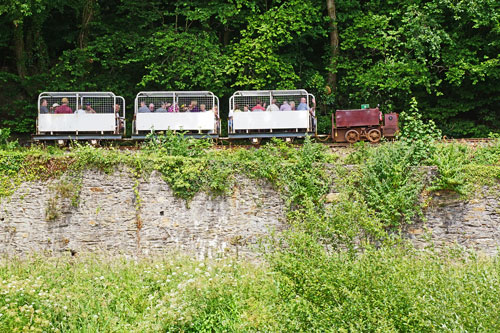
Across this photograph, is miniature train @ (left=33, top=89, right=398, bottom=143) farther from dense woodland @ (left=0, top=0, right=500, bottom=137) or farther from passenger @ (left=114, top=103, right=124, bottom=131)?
dense woodland @ (left=0, top=0, right=500, bottom=137)

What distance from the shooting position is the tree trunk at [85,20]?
22975 mm

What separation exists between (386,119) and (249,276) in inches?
371

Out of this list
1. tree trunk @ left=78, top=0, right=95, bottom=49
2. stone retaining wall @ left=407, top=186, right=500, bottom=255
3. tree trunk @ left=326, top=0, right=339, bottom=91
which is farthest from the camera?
tree trunk @ left=326, top=0, right=339, bottom=91

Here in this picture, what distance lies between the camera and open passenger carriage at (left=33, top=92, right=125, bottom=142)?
18.3 metres

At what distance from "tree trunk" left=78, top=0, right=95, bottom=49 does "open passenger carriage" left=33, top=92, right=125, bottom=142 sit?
4.78 meters

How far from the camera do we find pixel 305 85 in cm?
2330

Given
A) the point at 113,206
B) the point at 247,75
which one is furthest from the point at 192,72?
the point at 113,206

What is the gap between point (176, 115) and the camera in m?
18.6

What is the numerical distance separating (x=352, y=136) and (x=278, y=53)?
21.2 ft

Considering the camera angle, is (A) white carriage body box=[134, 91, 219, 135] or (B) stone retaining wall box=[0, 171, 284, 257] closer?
(B) stone retaining wall box=[0, 171, 284, 257]

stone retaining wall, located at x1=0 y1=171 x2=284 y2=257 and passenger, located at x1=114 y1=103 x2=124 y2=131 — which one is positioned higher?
passenger, located at x1=114 y1=103 x2=124 y2=131

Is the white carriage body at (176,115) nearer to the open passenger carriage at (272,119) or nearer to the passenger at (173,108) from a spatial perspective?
the passenger at (173,108)

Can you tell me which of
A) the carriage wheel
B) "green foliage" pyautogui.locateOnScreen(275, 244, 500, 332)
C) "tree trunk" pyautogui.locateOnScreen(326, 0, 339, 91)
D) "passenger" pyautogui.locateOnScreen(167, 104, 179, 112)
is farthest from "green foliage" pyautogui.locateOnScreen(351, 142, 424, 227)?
"tree trunk" pyautogui.locateOnScreen(326, 0, 339, 91)

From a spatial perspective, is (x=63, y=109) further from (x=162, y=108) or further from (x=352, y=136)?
(x=352, y=136)
